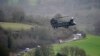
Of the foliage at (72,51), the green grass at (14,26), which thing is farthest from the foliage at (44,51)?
the green grass at (14,26)

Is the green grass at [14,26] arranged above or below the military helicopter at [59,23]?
below

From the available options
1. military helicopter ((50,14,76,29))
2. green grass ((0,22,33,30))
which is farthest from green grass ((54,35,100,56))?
green grass ((0,22,33,30))

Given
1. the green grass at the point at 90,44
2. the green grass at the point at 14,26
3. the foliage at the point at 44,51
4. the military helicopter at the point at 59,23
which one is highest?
the military helicopter at the point at 59,23

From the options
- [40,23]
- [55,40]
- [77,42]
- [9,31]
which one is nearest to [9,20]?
[9,31]

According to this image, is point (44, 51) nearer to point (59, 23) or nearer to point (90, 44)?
point (59, 23)

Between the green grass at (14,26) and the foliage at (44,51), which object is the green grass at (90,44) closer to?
the foliage at (44,51)

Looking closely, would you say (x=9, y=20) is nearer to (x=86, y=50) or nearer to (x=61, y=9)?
(x=61, y=9)

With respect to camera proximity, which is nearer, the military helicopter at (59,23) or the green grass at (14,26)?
the military helicopter at (59,23)

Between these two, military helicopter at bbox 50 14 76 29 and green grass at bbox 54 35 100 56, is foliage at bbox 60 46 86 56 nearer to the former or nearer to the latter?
green grass at bbox 54 35 100 56

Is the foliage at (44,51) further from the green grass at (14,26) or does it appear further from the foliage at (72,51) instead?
the green grass at (14,26)

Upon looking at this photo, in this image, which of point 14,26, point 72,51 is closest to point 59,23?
point 72,51

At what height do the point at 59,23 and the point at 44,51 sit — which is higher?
the point at 59,23
